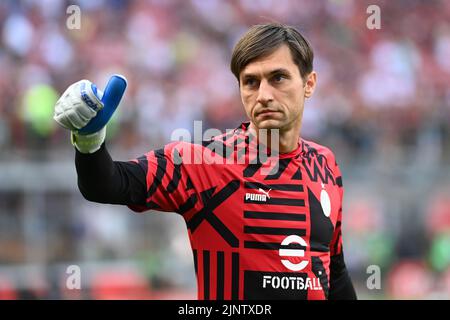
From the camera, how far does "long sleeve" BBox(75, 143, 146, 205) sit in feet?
9.29

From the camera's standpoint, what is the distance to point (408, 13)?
11.2m

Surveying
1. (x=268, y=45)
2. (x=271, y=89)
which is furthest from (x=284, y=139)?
(x=268, y=45)

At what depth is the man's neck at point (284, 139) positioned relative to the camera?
133 inches

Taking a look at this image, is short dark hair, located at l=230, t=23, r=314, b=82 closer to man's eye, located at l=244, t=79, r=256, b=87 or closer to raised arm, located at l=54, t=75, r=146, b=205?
man's eye, located at l=244, t=79, r=256, b=87

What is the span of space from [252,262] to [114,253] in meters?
5.11

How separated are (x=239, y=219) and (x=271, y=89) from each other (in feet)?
1.88

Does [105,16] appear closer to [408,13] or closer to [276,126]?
[408,13]

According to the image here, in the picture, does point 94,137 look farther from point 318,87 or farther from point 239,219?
point 318,87

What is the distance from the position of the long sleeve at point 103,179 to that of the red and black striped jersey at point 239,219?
0.35 feet

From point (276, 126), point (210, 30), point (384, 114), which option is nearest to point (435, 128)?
point (384, 114)

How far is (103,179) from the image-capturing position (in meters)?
2.84

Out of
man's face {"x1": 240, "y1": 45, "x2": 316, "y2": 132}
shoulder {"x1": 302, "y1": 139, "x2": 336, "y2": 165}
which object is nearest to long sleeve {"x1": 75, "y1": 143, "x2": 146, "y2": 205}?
man's face {"x1": 240, "y1": 45, "x2": 316, "y2": 132}
